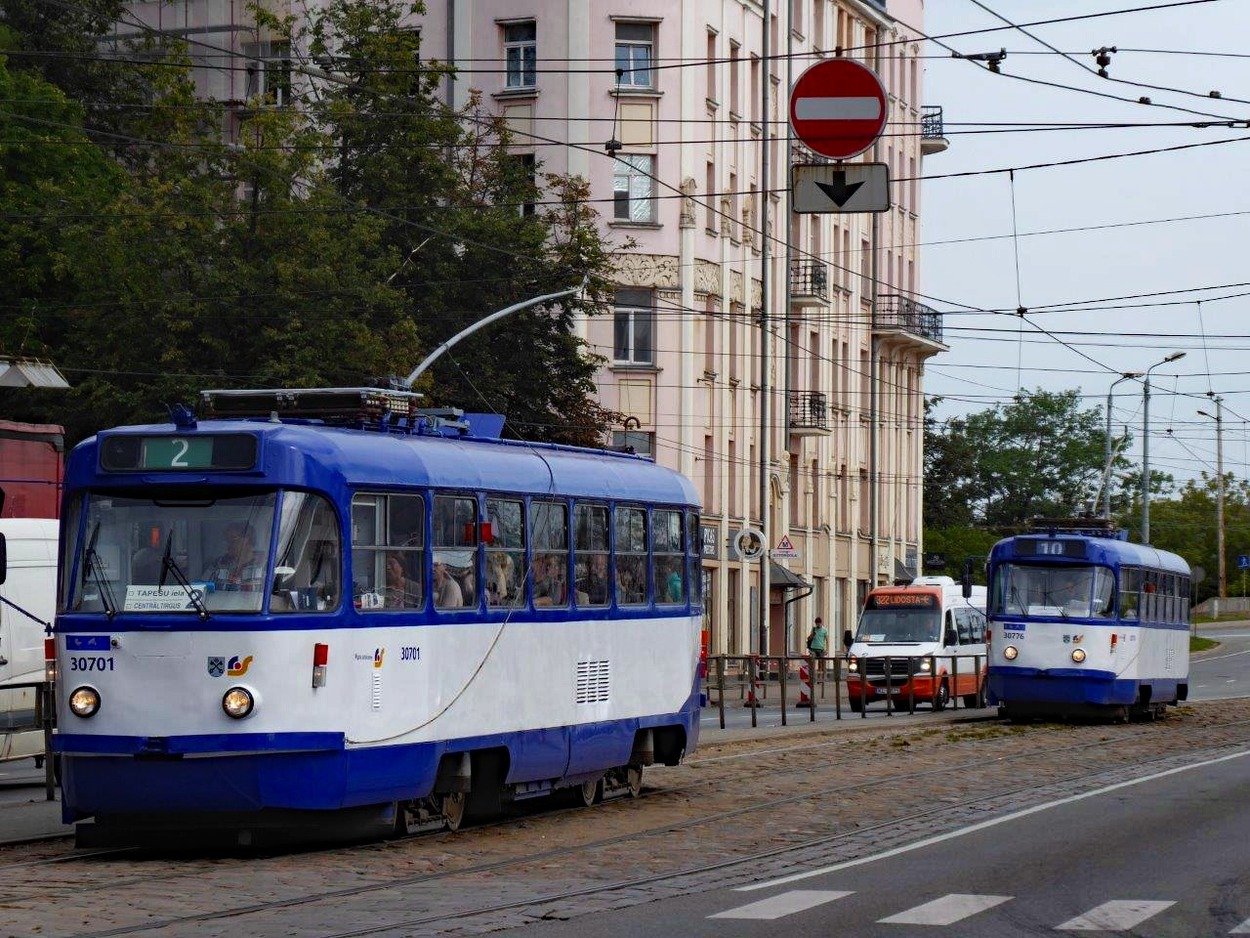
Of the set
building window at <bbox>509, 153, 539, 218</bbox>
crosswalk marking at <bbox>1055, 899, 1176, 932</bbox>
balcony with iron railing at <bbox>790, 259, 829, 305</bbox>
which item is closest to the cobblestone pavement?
crosswalk marking at <bbox>1055, 899, 1176, 932</bbox>

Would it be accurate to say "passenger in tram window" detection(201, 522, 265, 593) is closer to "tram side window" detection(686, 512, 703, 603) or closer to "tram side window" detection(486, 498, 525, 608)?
"tram side window" detection(486, 498, 525, 608)

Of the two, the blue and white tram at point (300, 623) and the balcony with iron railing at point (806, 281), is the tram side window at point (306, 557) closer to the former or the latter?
the blue and white tram at point (300, 623)

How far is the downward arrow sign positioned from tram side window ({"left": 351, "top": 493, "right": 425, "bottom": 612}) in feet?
13.1

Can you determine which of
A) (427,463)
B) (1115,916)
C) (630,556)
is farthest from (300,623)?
(1115,916)

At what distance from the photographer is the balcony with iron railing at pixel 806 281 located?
229ft

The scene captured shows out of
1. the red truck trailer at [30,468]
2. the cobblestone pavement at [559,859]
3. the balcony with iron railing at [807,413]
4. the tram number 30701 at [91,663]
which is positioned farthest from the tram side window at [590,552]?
the balcony with iron railing at [807,413]

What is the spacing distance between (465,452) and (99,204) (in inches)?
1283

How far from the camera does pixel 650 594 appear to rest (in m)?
20.9

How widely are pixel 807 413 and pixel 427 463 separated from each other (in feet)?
177

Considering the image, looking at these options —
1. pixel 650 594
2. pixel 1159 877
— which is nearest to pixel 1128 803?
pixel 650 594

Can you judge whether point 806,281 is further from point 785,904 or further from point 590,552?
point 785,904

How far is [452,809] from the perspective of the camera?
57.2 feet

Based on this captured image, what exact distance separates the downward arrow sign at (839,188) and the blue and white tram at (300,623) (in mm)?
3033

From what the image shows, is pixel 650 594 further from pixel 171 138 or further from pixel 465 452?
pixel 171 138
